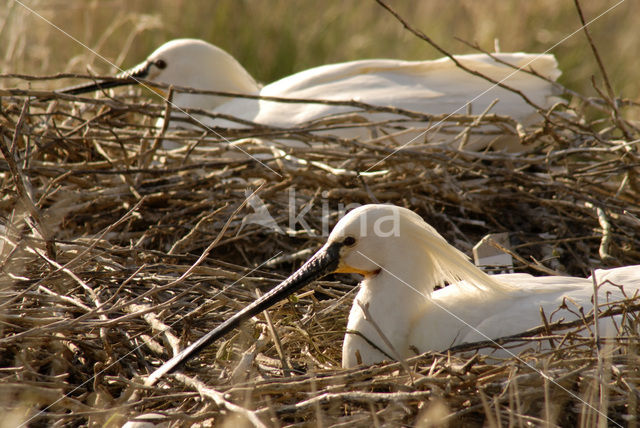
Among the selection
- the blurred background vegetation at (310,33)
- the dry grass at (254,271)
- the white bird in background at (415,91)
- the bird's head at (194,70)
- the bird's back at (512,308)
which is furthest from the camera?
the blurred background vegetation at (310,33)

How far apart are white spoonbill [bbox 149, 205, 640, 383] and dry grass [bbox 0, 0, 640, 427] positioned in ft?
0.45

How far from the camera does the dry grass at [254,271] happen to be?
229 cm

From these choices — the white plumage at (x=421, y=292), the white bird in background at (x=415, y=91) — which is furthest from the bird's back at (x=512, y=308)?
the white bird in background at (x=415, y=91)

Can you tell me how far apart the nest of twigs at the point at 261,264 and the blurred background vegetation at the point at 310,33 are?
7.21 feet

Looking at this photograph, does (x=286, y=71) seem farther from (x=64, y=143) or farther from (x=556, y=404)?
(x=556, y=404)

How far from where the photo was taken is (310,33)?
759 cm

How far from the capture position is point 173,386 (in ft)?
8.43

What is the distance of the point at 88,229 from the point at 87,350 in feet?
4.46

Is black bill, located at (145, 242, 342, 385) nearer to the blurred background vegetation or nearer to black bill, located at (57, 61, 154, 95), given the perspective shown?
black bill, located at (57, 61, 154, 95)

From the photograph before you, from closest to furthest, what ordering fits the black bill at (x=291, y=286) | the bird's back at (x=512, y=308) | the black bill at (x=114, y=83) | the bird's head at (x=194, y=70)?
the bird's back at (x=512, y=308), the black bill at (x=291, y=286), the black bill at (x=114, y=83), the bird's head at (x=194, y=70)

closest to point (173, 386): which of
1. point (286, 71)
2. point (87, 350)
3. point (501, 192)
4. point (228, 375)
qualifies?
point (228, 375)

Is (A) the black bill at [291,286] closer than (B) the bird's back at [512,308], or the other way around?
(B) the bird's back at [512,308]

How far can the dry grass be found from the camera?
2.29 meters

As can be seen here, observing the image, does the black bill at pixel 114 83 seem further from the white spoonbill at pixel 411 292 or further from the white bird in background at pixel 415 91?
the white spoonbill at pixel 411 292
